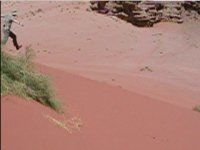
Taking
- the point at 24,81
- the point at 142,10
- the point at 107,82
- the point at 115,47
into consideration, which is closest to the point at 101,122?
the point at 24,81

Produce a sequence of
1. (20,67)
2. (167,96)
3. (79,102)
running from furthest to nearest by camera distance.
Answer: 1. (167,96)
2. (79,102)
3. (20,67)

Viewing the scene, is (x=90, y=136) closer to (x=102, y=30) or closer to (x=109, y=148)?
(x=109, y=148)

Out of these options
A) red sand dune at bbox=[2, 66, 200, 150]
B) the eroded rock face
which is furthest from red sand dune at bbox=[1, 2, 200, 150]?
the eroded rock face

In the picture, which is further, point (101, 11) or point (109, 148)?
point (101, 11)

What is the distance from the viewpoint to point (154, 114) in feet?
34.8

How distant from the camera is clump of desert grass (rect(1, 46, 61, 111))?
6.26 metres

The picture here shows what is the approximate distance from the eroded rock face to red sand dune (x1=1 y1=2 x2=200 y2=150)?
0.50m

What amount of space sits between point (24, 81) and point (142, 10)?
71.4ft

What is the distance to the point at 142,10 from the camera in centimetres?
2809

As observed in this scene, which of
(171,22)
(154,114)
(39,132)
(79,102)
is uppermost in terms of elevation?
(39,132)

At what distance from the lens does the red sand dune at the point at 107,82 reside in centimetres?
624

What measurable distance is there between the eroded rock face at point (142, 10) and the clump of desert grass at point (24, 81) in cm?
2090

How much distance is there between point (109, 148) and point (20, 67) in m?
1.38

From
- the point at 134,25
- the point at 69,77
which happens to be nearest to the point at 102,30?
the point at 134,25
